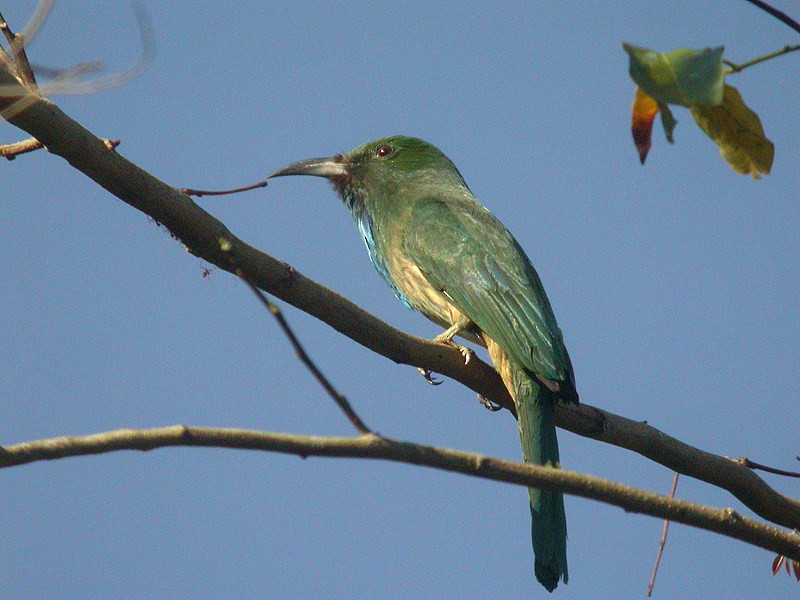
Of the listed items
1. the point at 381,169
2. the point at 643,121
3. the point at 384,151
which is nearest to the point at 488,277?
the point at 381,169

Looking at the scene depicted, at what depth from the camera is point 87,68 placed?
7.37ft

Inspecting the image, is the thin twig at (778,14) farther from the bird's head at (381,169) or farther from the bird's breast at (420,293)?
the bird's head at (381,169)

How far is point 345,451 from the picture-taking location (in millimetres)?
1757

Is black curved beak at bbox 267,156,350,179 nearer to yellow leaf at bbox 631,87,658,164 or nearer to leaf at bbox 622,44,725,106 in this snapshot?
yellow leaf at bbox 631,87,658,164

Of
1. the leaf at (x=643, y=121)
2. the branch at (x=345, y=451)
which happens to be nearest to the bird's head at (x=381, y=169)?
the leaf at (x=643, y=121)

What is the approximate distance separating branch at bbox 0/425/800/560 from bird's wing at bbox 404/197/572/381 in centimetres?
183

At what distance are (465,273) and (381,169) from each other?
1.30 metres

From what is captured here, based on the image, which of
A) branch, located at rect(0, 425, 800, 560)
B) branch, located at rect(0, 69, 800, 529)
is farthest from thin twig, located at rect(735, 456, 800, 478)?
branch, located at rect(0, 425, 800, 560)

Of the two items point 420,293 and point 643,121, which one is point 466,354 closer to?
point 420,293

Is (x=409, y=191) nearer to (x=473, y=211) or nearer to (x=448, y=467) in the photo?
(x=473, y=211)

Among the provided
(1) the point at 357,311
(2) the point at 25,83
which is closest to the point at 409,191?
(1) the point at 357,311

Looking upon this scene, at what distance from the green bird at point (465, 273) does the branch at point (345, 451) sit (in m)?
1.33

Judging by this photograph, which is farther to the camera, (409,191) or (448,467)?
(409,191)

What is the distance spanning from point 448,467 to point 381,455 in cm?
13
